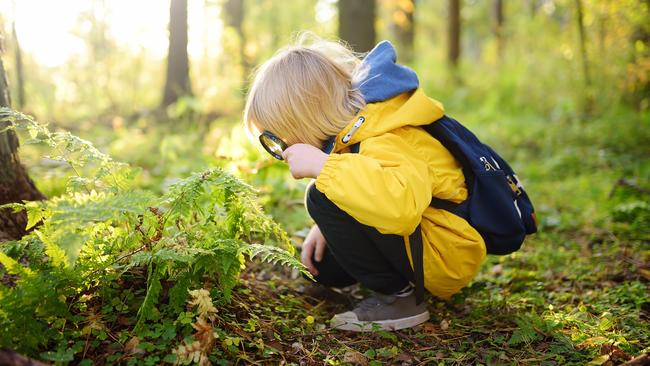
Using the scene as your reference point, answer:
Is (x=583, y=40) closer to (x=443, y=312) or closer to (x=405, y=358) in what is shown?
(x=443, y=312)

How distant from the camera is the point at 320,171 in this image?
2285mm

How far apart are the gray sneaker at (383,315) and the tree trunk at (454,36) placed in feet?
36.1

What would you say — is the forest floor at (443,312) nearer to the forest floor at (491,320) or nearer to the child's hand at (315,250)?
the forest floor at (491,320)

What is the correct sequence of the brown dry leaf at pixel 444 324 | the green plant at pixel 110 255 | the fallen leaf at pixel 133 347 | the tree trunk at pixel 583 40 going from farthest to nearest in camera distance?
the tree trunk at pixel 583 40 < the brown dry leaf at pixel 444 324 < the fallen leaf at pixel 133 347 < the green plant at pixel 110 255

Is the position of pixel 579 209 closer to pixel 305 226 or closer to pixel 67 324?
pixel 305 226

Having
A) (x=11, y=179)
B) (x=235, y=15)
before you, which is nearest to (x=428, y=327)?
(x=11, y=179)

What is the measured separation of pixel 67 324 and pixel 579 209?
4.07 meters

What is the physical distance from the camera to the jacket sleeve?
2.15m

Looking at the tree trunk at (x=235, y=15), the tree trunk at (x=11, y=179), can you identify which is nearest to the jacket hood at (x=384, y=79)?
the tree trunk at (x=11, y=179)

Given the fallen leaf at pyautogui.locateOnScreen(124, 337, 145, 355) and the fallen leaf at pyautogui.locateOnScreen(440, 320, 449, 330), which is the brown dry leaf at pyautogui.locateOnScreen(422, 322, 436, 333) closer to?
the fallen leaf at pyautogui.locateOnScreen(440, 320, 449, 330)

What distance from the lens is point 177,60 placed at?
27.4 feet

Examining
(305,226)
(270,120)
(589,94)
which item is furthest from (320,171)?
(589,94)

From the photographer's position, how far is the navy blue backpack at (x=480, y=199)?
8.25 feet

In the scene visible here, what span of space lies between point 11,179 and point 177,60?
5.86 m
